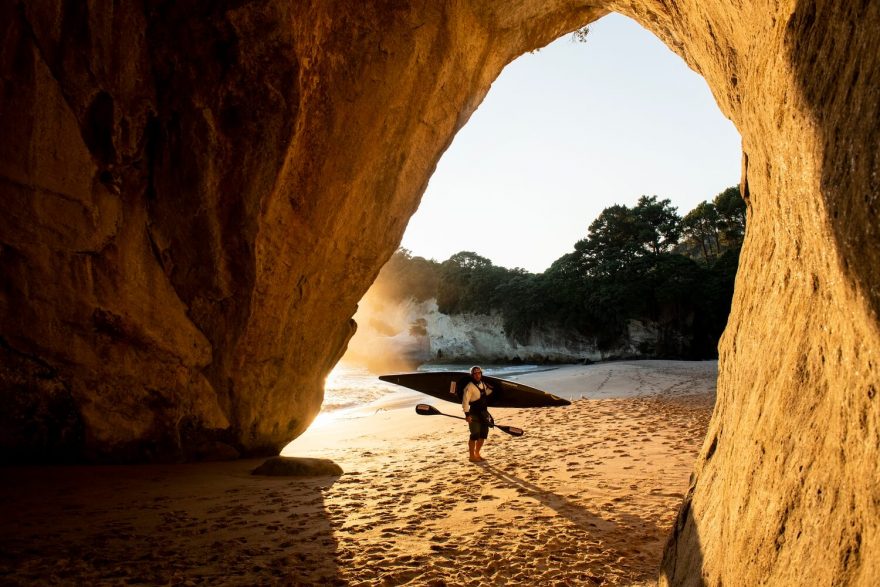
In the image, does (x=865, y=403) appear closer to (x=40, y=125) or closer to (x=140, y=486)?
(x=140, y=486)

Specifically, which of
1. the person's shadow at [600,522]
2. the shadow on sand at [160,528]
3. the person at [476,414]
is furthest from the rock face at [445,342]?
the person's shadow at [600,522]

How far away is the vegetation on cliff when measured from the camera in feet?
114

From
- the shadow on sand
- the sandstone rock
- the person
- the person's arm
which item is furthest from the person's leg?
the shadow on sand

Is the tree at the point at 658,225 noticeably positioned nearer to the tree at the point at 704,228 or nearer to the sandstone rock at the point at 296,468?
the tree at the point at 704,228

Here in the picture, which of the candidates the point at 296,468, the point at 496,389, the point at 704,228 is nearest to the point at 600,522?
the point at 296,468

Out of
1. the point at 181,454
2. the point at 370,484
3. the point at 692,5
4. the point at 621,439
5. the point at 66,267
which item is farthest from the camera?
the point at 621,439

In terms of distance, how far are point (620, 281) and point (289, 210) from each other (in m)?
34.7

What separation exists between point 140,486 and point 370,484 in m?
2.95

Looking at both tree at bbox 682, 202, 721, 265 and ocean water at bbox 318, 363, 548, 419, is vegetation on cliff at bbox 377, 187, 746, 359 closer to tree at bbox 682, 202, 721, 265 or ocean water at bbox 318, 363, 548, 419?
tree at bbox 682, 202, 721, 265

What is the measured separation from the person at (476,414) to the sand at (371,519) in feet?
0.94

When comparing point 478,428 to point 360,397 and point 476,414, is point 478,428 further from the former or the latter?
point 360,397

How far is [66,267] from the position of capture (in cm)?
597

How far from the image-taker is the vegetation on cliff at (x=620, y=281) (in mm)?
34844

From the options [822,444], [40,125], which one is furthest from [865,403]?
[40,125]
